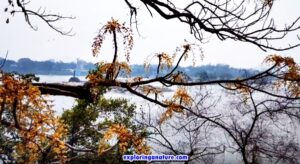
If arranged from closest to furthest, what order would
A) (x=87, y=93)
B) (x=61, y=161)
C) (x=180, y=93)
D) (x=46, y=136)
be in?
(x=46, y=136), (x=61, y=161), (x=87, y=93), (x=180, y=93)

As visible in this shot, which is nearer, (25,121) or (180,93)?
(25,121)

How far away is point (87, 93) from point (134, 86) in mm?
403

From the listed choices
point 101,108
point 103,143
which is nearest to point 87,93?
point 103,143

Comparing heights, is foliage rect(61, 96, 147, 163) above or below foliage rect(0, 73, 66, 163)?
below

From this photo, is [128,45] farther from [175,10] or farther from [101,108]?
[101,108]

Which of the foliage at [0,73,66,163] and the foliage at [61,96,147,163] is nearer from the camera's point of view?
the foliage at [0,73,66,163]

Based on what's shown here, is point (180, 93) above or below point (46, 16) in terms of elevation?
below

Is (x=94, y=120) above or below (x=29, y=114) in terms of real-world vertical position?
below

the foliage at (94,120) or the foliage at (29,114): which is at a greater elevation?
the foliage at (29,114)

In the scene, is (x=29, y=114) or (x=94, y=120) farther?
(x=94, y=120)

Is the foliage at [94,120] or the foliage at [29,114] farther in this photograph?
the foliage at [94,120]

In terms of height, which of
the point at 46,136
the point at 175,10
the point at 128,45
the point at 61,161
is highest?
the point at 175,10

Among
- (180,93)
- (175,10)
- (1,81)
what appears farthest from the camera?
(180,93)

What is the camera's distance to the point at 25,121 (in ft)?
6.61
